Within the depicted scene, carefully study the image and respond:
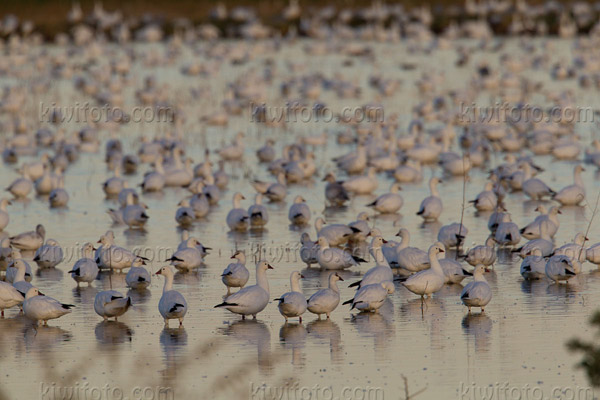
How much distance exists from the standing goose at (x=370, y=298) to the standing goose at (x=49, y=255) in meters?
4.57

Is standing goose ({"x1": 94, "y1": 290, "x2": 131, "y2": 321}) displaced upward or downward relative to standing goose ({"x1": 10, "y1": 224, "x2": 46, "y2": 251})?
downward

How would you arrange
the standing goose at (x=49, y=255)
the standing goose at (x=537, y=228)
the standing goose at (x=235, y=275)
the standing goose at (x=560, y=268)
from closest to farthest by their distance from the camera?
1. the standing goose at (x=560, y=268)
2. the standing goose at (x=235, y=275)
3. the standing goose at (x=49, y=255)
4. the standing goose at (x=537, y=228)

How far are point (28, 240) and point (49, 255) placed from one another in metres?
1.34

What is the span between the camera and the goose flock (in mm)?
13164

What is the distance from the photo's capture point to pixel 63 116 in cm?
3075

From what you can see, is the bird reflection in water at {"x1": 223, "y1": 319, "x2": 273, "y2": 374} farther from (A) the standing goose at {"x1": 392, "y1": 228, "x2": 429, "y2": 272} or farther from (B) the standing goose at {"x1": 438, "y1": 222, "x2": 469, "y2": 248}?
(B) the standing goose at {"x1": 438, "y1": 222, "x2": 469, "y2": 248}

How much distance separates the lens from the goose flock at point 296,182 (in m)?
13.2

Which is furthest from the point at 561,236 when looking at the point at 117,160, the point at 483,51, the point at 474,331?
the point at 483,51

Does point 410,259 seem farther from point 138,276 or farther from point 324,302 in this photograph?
point 138,276

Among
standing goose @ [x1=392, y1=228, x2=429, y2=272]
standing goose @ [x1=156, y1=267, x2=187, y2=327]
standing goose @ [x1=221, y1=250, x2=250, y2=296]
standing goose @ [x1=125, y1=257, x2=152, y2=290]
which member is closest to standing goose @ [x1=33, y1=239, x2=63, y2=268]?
standing goose @ [x1=125, y1=257, x2=152, y2=290]

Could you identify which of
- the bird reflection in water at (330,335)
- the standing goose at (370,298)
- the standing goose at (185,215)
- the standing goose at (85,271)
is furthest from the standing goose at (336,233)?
the bird reflection in water at (330,335)

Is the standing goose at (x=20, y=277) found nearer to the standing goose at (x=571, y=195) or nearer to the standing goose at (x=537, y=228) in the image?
the standing goose at (x=537, y=228)

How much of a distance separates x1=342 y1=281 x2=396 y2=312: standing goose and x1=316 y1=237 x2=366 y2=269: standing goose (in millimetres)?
2161

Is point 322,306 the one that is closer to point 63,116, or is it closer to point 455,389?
point 455,389
